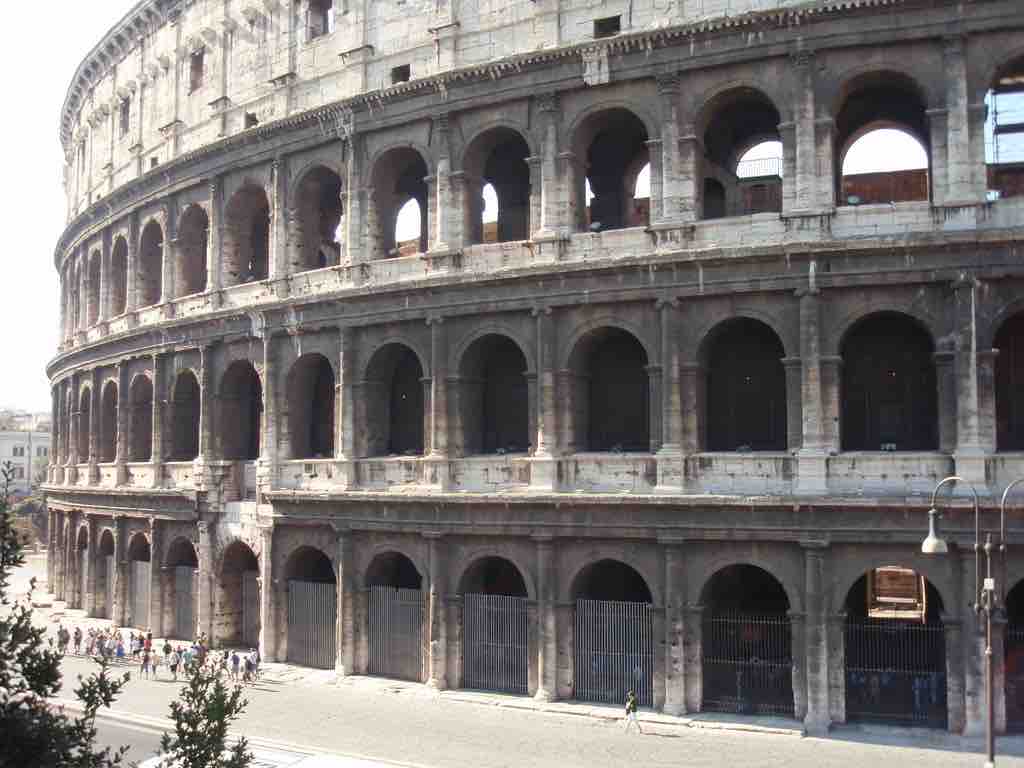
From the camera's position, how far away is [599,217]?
76.0 ft

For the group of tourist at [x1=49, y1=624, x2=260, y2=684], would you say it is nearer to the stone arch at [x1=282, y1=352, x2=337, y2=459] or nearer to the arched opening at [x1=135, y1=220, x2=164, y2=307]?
the stone arch at [x1=282, y1=352, x2=337, y2=459]

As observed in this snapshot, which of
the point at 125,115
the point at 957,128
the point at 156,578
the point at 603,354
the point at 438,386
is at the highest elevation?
the point at 125,115

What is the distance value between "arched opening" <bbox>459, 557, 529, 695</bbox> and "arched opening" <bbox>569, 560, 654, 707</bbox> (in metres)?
1.16

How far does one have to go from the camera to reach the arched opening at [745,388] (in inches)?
792

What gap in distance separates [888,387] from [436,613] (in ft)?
34.4


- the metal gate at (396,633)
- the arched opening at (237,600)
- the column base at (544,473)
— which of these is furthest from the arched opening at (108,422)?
the column base at (544,473)

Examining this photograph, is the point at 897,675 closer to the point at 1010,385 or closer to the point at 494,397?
the point at 1010,385

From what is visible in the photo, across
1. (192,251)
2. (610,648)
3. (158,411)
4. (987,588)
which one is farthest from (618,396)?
(192,251)

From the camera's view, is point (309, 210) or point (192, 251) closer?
point (309, 210)

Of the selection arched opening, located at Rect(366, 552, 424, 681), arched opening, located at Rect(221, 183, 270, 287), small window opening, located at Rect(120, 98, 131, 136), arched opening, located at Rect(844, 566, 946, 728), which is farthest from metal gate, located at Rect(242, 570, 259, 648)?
small window opening, located at Rect(120, 98, 131, 136)

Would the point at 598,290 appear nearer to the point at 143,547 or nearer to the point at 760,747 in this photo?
the point at 760,747

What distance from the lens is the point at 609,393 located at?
21688mm

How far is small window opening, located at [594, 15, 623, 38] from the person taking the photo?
68.5 ft

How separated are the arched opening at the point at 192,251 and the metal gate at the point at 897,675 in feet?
66.6
